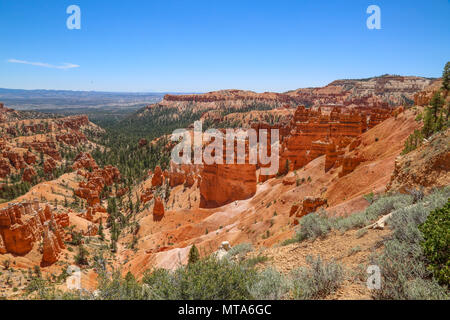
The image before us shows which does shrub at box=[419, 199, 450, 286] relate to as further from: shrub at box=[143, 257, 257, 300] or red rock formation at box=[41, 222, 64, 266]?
red rock formation at box=[41, 222, 64, 266]

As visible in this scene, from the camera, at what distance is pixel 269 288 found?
16.2 feet

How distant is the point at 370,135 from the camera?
27.6 metres

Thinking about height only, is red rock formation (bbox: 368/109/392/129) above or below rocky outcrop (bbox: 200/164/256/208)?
above

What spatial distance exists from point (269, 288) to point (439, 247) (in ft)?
10.4

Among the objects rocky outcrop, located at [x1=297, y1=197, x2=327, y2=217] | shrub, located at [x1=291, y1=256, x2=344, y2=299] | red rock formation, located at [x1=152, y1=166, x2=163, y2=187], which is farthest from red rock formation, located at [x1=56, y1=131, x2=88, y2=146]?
shrub, located at [x1=291, y1=256, x2=344, y2=299]

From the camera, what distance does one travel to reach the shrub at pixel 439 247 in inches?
165

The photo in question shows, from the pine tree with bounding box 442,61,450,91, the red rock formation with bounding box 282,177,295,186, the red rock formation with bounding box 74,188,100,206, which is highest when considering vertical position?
the pine tree with bounding box 442,61,450,91

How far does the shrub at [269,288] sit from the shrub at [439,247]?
2608 mm

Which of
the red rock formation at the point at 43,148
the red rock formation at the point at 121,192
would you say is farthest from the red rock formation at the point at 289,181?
the red rock formation at the point at 43,148

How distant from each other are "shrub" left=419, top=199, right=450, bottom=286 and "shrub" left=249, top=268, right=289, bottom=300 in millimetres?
2608

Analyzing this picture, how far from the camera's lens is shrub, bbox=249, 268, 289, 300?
15.6ft

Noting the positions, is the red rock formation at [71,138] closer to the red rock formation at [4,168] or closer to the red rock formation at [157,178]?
the red rock formation at [4,168]
